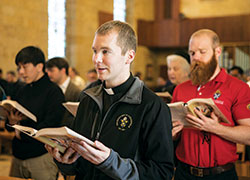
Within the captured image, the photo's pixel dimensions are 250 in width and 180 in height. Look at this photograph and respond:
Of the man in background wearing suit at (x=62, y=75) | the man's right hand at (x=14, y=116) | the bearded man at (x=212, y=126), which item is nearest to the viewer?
the bearded man at (x=212, y=126)

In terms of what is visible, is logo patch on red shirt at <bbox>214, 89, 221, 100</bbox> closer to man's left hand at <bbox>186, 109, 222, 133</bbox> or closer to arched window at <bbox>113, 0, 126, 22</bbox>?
man's left hand at <bbox>186, 109, 222, 133</bbox>

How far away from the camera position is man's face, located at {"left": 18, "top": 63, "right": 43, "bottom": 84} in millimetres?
3715

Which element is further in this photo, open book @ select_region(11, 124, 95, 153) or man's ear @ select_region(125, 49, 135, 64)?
man's ear @ select_region(125, 49, 135, 64)

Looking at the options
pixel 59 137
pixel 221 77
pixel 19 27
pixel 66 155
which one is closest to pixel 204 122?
pixel 221 77

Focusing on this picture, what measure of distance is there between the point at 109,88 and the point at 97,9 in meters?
14.1

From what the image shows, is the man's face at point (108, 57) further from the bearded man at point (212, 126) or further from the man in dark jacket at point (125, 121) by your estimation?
the bearded man at point (212, 126)

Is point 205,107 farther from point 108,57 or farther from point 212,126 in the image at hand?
point 108,57

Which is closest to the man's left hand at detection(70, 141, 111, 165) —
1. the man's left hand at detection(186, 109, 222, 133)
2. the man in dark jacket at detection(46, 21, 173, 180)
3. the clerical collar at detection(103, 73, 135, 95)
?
the man in dark jacket at detection(46, 21, 173, 180)

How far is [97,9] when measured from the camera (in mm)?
15836

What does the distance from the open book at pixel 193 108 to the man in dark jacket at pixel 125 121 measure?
0.56 metres

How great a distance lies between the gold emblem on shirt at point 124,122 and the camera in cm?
207

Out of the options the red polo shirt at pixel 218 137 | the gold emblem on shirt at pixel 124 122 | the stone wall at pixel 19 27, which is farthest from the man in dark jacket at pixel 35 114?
the stone wall at pixel 19 27

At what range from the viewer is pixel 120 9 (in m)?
18.2

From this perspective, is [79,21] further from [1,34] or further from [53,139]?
[53,139]
